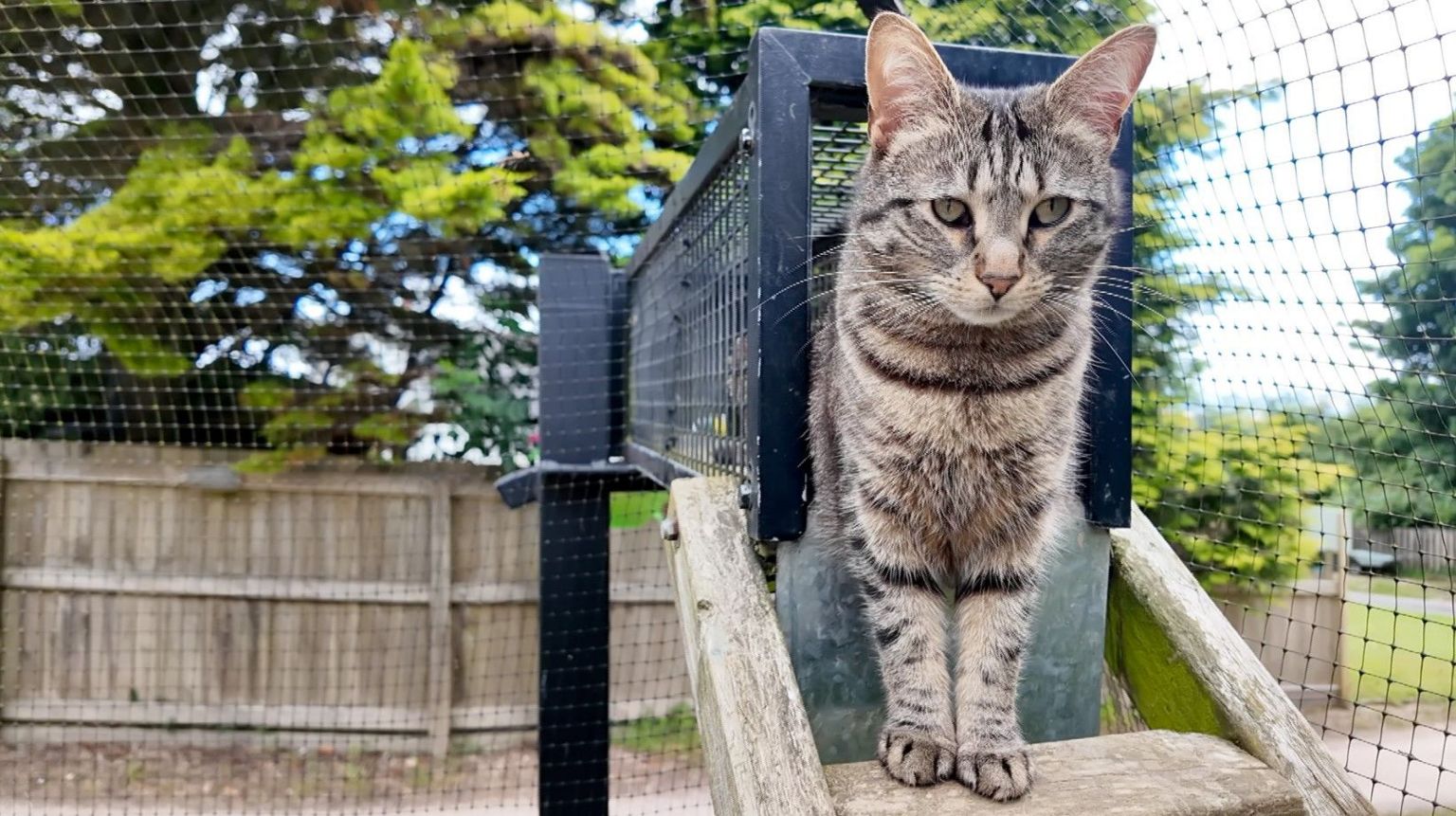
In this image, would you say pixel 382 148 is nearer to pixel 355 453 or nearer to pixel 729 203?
pixel 355 453

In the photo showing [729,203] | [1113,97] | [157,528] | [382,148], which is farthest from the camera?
[157,528]

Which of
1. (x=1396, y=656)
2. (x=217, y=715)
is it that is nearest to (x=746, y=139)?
(x=1396, y=656)

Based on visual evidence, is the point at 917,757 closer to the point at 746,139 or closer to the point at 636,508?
the point at 746,139

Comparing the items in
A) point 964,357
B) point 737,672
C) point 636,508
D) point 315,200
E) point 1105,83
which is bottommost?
point 636,508

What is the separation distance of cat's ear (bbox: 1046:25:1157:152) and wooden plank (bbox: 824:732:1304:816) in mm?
821

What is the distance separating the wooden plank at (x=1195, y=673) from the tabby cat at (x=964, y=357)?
0.83ft

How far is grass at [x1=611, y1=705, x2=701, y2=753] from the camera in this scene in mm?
4438

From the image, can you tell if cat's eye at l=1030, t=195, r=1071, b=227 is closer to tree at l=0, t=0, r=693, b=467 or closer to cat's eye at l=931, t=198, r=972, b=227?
cat's eye at l=931, t=198, r=972, b=227

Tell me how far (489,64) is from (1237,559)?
3.52 m

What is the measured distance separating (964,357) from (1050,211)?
23 cm

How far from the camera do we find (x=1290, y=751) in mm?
1139

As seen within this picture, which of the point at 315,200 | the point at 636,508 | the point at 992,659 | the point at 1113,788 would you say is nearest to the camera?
the point at 1113,788

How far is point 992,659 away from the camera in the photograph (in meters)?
1.25

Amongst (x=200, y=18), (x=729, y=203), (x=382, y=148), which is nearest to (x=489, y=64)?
(x=382, y=148)
